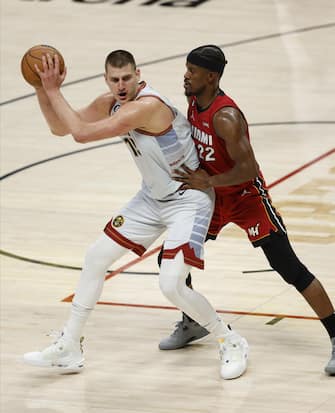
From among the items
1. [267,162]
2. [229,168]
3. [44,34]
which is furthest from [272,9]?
[229,168]

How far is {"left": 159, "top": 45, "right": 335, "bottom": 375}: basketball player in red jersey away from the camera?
793cm

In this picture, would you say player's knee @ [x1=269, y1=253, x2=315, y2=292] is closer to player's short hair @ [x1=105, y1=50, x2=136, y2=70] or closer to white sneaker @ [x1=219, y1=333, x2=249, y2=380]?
white sneaker @ [x1=219, y1=333, x2=249, y2=380]

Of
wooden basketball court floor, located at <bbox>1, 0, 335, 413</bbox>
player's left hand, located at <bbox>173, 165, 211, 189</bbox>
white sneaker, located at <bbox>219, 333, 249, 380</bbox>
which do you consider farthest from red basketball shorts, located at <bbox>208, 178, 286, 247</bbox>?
wooden basketball court floor, located at <bbox>1, 0, 335, 413</bbox>

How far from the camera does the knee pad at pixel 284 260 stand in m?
8.20

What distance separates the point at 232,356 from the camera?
8.41m

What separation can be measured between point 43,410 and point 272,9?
1324 centimetres

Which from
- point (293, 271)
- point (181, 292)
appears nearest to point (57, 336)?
point (181, 292)

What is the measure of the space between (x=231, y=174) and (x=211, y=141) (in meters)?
0.30

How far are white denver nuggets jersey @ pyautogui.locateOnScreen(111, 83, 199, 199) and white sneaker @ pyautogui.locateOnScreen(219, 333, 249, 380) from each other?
990mm

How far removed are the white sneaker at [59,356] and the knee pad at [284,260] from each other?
1.30 metres

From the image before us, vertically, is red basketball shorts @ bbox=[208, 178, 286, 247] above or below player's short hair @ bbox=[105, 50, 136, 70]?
below

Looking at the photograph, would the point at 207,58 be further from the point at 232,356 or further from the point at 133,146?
the point at 232,356

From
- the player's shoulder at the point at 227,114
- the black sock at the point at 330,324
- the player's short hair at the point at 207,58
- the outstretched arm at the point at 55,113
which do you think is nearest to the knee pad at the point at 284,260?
the black sock at the point at 330,324

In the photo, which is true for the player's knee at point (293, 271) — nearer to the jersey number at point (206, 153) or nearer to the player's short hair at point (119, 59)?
the jersey number at point (206, 153)
